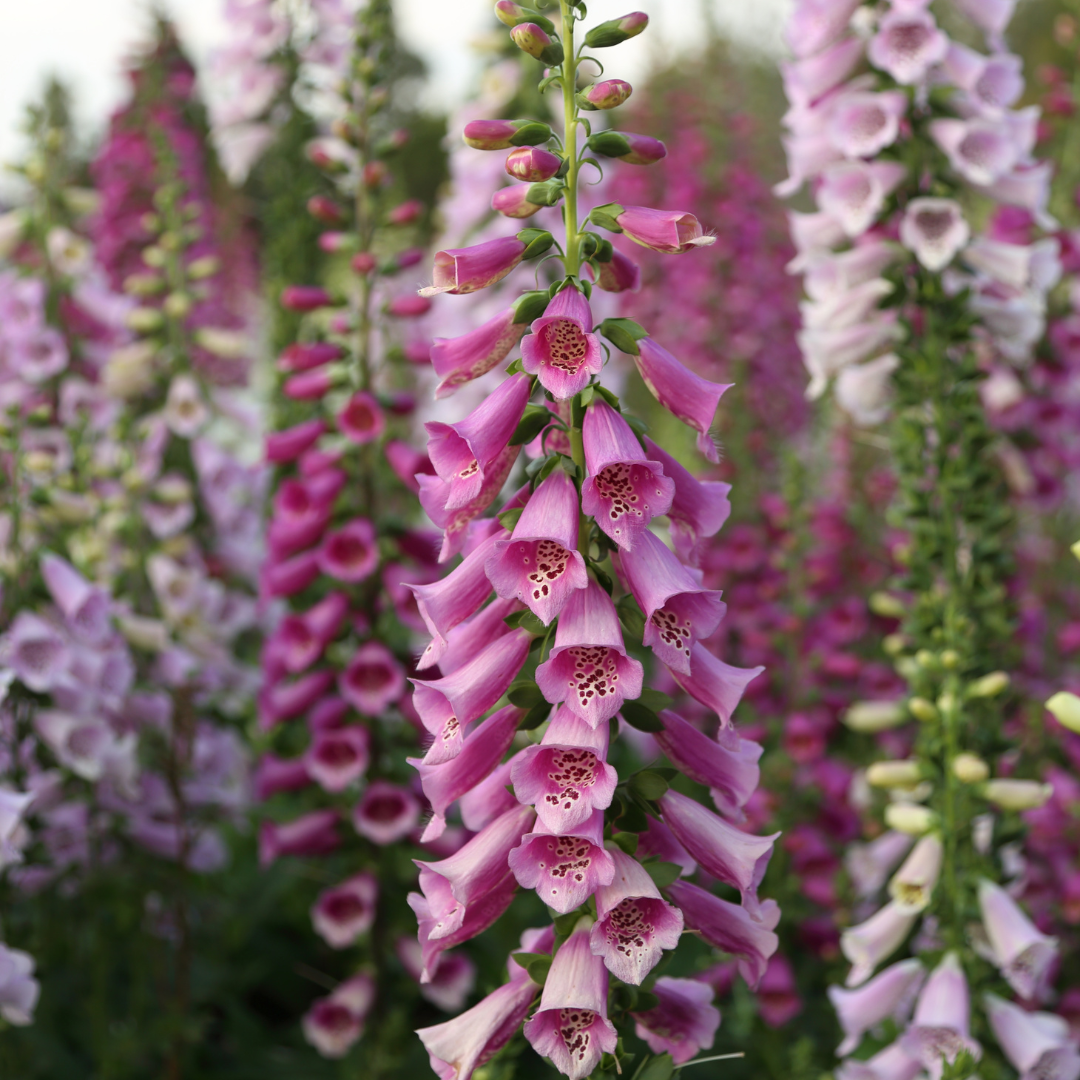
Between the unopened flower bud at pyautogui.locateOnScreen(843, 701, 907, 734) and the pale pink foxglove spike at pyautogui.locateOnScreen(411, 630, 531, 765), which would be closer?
the pale pink foxglove spike at pyautogui.locateOnScreen(411, 630, 531, 765)

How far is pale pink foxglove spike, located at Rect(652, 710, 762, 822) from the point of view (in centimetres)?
154

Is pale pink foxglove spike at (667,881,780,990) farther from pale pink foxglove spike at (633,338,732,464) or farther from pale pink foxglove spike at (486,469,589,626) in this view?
pale pink foxglove spike at (633,338,732,464)

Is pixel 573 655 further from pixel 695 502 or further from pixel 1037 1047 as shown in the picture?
pixel 1037 1047

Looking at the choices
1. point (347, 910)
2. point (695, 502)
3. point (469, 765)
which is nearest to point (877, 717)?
point (347, 910)

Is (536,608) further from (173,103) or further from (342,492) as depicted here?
(173,103)

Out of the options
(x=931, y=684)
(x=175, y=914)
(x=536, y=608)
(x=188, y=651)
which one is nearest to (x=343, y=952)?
(x=175, y=914)

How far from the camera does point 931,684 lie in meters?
2.36

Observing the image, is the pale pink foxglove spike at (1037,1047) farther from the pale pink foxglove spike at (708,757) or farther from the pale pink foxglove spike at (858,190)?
the pale pink foxglove spike at (858,190)

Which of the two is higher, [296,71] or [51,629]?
[296,71]

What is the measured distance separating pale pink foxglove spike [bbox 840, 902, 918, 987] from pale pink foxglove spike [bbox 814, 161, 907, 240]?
1642 mm

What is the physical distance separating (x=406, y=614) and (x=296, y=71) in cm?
268

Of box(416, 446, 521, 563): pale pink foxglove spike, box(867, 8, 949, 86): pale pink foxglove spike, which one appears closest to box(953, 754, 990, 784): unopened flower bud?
box(416, 446, 521, 563): pale pink foxglove spike

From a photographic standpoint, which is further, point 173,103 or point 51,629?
point 173,103

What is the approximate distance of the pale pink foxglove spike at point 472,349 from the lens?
153cm
